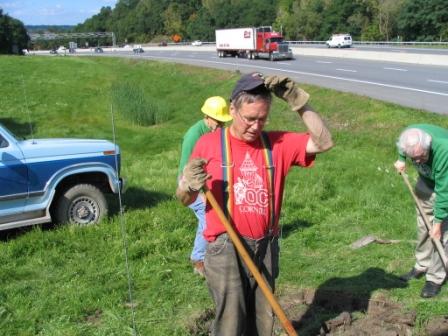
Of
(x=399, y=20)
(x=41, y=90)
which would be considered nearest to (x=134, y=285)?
(x=41, y=90)

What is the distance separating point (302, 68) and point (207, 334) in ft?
91.0

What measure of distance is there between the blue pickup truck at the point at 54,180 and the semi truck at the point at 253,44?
3360 centimetres

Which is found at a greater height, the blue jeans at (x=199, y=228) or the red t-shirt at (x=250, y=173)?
the red t-shirt at (x=250, y=173)

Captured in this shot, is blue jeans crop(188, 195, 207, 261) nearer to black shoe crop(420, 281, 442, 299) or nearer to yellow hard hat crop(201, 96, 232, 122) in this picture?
yellow hard hat crop(201, 96, 232, 122)

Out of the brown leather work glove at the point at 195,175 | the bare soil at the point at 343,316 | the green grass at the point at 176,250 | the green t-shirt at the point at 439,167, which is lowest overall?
the green grass at the point at 176,250

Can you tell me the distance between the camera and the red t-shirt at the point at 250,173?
3141 millimetres

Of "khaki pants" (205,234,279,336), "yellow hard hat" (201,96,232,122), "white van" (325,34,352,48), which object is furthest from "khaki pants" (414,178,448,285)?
"white van" (325,34,352,48)

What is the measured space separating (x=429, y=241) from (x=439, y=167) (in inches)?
43.0

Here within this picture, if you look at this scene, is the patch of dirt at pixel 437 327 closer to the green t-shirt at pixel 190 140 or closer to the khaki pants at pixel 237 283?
the khaki pants at pixel 237 283

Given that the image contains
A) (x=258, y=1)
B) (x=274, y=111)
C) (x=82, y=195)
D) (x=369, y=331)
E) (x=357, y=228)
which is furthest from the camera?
(x=258, y=1)

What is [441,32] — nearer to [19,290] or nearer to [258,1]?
[258,1]

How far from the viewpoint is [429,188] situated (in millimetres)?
5066

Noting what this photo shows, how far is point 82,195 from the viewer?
7.77 m

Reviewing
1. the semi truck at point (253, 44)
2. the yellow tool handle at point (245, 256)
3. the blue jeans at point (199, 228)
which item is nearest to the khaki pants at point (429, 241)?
the blue jeans at point (199, 228)
